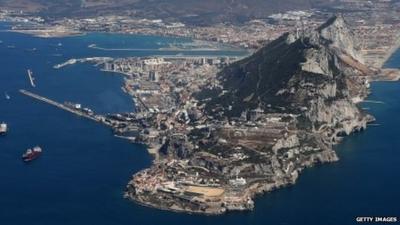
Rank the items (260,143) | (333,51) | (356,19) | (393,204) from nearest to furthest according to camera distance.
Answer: (393,204) < (260,143) < (333,51) < (356,19)

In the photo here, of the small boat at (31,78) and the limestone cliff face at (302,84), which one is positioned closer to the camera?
the limestone cliff face at (302,84)

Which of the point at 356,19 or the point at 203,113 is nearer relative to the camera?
the point at 203,113

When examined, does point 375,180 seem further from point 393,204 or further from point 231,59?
point 231,59

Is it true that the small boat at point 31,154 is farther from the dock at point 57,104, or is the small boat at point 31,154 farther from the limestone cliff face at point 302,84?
the limestone cliff face at point 302,84

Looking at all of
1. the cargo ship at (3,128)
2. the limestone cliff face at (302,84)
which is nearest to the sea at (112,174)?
the cargo ship at (3,128)

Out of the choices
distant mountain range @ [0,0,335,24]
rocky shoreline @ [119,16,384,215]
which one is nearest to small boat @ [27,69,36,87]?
rocky shoreline @ [119,16,384,215]

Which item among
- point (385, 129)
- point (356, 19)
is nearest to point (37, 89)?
point (385, 129)

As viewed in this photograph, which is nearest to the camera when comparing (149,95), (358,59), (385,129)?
(385,129)
